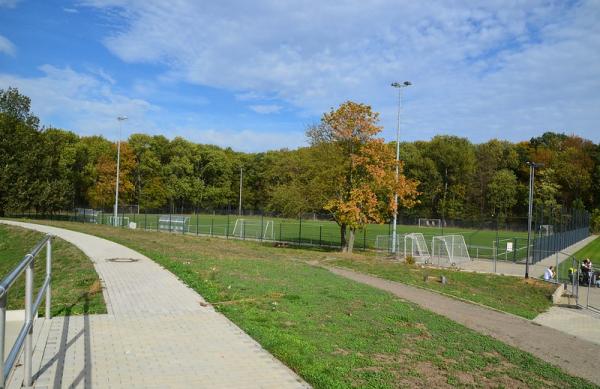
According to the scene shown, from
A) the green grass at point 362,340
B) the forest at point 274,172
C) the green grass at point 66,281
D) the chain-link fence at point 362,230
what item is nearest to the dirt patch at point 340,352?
the green grass at point 362,340

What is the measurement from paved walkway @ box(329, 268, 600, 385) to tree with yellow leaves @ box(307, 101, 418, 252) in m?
12.8

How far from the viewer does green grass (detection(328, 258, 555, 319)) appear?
56.7 feet

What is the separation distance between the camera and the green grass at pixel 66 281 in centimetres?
959

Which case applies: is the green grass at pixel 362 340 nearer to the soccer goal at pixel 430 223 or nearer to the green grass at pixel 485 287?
the green grass at pixel 485 287

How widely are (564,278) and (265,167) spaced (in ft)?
246

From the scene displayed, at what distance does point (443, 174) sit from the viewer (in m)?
87.6

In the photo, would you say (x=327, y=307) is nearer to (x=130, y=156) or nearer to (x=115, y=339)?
(x=115, y=339)

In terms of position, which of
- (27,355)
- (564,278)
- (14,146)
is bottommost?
(564,278)

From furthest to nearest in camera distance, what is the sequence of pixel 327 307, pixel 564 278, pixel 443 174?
pixel 443 174, pixel 564 278, pixel 327 307

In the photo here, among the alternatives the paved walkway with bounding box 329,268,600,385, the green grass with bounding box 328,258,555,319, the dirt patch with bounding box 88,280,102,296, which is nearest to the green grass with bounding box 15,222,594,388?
the paved walkway with bounding box 329,268,600,385

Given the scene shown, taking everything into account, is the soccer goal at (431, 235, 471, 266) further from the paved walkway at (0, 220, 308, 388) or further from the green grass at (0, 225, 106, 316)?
the paved walkway at (0, 220, 308, 388)

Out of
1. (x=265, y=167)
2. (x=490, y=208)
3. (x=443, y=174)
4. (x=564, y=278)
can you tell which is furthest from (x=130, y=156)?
(x=564, y=278)

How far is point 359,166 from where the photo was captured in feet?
99.7

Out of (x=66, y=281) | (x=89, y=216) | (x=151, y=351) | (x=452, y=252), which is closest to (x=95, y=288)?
(x=66, y=281)
